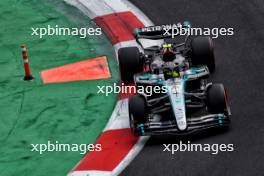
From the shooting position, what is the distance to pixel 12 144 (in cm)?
1208

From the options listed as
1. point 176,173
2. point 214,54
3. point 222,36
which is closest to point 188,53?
point 214,54

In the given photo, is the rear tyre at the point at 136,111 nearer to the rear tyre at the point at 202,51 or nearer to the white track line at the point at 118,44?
the white track line at the point at 118,44

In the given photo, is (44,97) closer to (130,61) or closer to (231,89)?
(130,61)

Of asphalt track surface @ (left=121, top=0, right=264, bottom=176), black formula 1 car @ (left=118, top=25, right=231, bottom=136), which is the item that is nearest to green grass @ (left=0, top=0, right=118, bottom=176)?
black formula 1 car @ (left=118, top=25, right=231, bottom=136)

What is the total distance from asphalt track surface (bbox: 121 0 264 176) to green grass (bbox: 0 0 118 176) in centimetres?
137

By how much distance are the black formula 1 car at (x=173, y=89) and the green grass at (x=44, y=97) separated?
775mm

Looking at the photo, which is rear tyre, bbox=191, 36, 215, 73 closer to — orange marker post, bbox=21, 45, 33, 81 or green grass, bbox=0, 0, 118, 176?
green grass, bbox=0, 0, 118, 176

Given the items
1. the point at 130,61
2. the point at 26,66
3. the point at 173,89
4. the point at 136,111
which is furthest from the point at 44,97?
the point at 173,89

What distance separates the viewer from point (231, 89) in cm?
1305

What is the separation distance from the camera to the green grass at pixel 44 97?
11.7 meters

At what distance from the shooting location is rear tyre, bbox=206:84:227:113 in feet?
38.1

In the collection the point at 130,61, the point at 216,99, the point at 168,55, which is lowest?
the point at 216,99

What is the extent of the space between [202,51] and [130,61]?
1.33 meters

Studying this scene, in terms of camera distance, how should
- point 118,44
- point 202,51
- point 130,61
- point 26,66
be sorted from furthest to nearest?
point 118,44 → point 26,66 → point 130,61 → point 202,51
